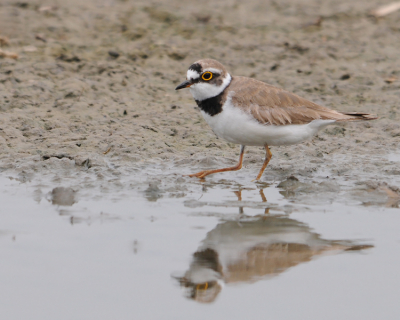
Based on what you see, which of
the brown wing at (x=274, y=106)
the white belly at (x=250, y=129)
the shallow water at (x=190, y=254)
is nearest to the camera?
the shallow water at (x=190, y=254)

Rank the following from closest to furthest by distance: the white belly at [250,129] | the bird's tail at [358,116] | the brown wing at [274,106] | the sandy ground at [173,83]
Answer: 1. the white belly at [250,129]
2. the brown wing at [274,106]
3. the bird's tail at [358,116]
4. the sandy ground at [173,83]

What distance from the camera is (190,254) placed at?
4.63 meters

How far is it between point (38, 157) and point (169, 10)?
636cm

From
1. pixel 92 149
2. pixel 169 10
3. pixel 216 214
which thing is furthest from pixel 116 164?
pixel 169 10

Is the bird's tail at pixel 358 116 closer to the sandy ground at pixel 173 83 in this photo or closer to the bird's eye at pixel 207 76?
the sandy ground at pixel 173 83

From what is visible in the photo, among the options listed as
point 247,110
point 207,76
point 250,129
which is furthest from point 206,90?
point 250,129

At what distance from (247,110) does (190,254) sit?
228 centimetres

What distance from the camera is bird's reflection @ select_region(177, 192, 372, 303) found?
166 inches

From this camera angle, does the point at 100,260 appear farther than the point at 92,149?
No

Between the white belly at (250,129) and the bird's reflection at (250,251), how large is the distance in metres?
1.19

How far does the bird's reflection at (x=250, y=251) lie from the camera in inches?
166

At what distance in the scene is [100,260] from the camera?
4.47 m

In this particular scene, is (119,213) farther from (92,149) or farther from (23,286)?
(92,149)

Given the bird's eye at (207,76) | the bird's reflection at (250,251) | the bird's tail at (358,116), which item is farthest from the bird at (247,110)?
the bird's reflection at (250,251)
